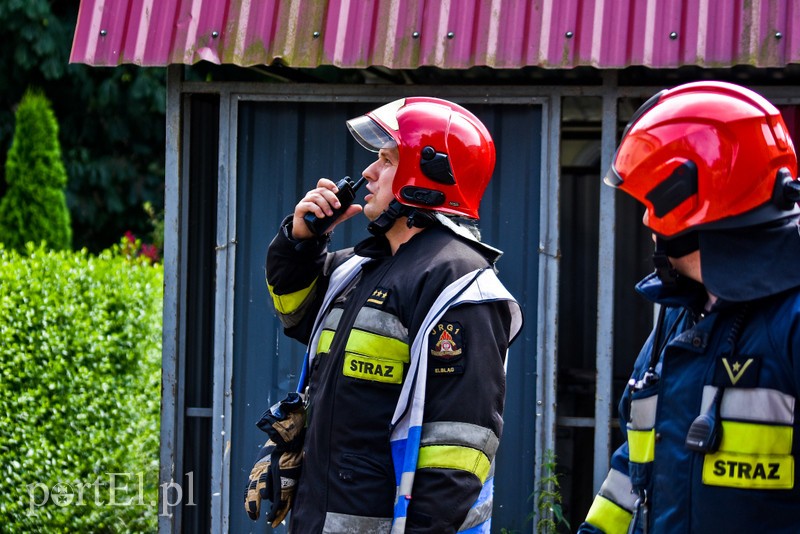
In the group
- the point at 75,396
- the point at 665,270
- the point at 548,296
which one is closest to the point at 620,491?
the point at 665,270

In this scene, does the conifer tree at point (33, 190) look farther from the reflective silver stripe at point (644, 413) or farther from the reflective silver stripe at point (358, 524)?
the reflective silver stripe at point (644, 413)

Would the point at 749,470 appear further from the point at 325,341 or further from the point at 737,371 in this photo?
the point at 325,341

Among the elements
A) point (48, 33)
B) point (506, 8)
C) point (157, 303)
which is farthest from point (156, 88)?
point (506, 8)

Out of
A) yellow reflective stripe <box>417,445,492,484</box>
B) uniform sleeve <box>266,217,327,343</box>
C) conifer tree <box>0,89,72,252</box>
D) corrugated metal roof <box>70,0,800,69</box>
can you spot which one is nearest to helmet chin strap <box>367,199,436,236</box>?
uniform sleeve <box>266,217,327,343</box>

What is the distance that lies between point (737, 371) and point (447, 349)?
984 mm

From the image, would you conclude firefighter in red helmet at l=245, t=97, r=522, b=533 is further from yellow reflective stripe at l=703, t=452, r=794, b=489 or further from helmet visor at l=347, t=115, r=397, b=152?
yellow reflective stripe at l=703, t=452, r=794, b=489

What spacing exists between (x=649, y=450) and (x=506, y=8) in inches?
118

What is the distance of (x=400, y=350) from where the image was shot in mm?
3115

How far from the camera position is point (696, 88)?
2443 millimetres

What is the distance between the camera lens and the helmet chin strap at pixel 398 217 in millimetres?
3330

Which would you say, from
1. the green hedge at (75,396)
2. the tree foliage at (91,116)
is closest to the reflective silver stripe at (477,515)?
the green hedge at (75,396)

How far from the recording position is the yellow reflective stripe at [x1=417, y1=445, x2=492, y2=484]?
9.64ft

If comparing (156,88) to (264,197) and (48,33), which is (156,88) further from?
(264,197)

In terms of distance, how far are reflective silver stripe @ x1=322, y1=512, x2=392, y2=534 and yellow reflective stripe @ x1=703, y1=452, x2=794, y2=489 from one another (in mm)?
1107
